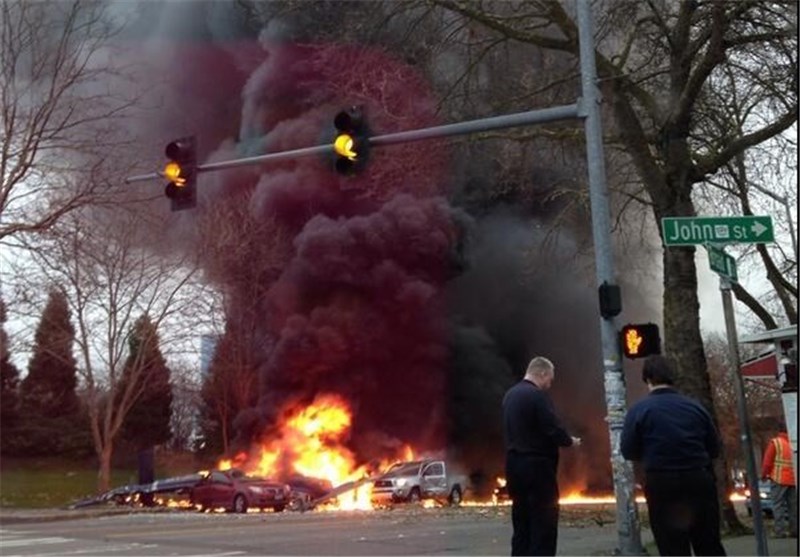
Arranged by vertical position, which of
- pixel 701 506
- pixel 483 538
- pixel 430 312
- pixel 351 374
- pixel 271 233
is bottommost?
pixel 483 538

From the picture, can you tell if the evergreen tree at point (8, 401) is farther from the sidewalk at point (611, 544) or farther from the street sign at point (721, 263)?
the street sign at point (721, 263)

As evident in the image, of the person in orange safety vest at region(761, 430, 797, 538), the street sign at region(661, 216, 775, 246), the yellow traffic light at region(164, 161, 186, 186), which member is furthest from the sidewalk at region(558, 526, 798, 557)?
the yellow traffic light at region(164, 161, 186, 186)

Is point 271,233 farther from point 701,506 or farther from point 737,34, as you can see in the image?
point 701,506

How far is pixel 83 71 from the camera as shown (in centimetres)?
1784

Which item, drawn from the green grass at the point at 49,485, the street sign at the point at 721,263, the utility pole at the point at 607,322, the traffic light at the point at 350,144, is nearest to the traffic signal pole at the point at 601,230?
the utility pole at the point at 607,322

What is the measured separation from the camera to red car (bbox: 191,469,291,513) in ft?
94.5

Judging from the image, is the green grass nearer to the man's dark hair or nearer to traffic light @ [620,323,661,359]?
traffic light @ [620,323,661,359]

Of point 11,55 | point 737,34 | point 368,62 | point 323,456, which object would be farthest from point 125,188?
point 323,456

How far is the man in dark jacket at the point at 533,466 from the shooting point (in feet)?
23.8

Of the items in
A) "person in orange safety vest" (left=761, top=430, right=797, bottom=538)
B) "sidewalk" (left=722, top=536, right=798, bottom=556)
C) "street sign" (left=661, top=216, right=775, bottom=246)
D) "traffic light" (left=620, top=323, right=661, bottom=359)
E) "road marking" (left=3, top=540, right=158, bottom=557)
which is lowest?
"sidewalk" (left=722, top=536, right=798, bottom=556)

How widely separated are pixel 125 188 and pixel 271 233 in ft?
82.7

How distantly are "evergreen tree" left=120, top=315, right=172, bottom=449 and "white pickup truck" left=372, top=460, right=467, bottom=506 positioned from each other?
37.6ft

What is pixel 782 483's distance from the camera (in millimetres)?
12039

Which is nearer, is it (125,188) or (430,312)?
(125,188)
